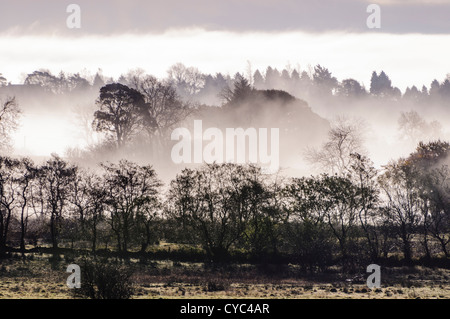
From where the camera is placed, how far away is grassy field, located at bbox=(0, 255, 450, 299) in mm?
28484

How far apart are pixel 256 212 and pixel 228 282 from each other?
11863 mm

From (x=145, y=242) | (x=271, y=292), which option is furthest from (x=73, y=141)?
(x=271, y=292)

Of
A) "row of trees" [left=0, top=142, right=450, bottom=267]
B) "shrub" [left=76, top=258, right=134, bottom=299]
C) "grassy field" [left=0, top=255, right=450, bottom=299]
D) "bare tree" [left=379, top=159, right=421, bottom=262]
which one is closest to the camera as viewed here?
"shrub" [left=76, top=258, right=134, bottom=299]

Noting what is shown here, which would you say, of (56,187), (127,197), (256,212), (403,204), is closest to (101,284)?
(256,212)

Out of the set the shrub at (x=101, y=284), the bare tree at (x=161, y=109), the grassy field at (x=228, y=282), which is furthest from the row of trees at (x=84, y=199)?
the bare tree at (x=161, y=109)

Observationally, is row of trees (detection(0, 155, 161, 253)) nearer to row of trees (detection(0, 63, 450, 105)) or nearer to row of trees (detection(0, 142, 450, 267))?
row of trees (detection(0, 142, 450, 267))

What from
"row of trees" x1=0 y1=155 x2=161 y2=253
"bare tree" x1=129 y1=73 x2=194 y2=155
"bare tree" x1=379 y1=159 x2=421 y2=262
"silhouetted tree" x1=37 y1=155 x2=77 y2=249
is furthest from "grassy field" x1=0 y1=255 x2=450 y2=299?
"bare tree" x1=129 y1=73 x2=194 y2=155

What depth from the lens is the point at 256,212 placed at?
149 ft

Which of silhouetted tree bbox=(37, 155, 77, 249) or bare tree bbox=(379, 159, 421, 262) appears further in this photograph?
silhouetted tree bbox=(37, 155, 77, 249)

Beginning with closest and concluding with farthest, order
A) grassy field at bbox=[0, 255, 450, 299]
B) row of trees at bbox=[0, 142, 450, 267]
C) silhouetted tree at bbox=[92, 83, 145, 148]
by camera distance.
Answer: grassy field at bbox=[0, 255, 450, 299] → row of trees at bbox=[0, 142, 450, 267] → silhouetted tree at bbox=[92, 83, 145, 148]

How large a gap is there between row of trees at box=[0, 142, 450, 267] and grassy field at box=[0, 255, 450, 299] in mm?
3425

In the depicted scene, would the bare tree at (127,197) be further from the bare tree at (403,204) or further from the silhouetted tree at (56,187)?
the bare tree at (403,204)
